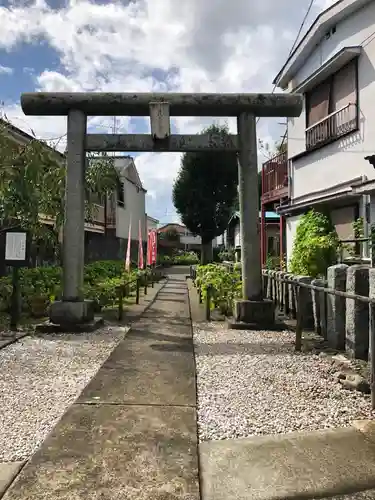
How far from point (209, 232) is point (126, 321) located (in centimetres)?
2326

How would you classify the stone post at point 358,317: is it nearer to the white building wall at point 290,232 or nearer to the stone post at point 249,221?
the stone post at point 249,221

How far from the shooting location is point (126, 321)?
30.3 ft

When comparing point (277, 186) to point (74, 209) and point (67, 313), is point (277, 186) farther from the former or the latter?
point (67, 313)

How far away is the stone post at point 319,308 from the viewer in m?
6.90

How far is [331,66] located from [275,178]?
598 centimetres

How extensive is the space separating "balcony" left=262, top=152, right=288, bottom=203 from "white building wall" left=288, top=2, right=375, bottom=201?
173 cm

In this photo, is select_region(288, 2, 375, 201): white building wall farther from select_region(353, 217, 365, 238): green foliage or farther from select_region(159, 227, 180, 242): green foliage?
select_region(159, 227, 180, 242): green foliage

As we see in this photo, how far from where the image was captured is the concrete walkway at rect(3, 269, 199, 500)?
2693 mm

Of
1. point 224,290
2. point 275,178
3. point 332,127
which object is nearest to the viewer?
point 224,290

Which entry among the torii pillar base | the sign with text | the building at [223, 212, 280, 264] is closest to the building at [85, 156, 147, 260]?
the building at [223, 212, 280, 264]

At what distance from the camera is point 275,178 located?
54.8 ft

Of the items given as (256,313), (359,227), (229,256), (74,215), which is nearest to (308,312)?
(256,313)

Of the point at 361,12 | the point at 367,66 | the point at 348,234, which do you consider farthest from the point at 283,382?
the point at 361,12

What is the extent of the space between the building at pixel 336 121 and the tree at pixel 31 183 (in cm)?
603
